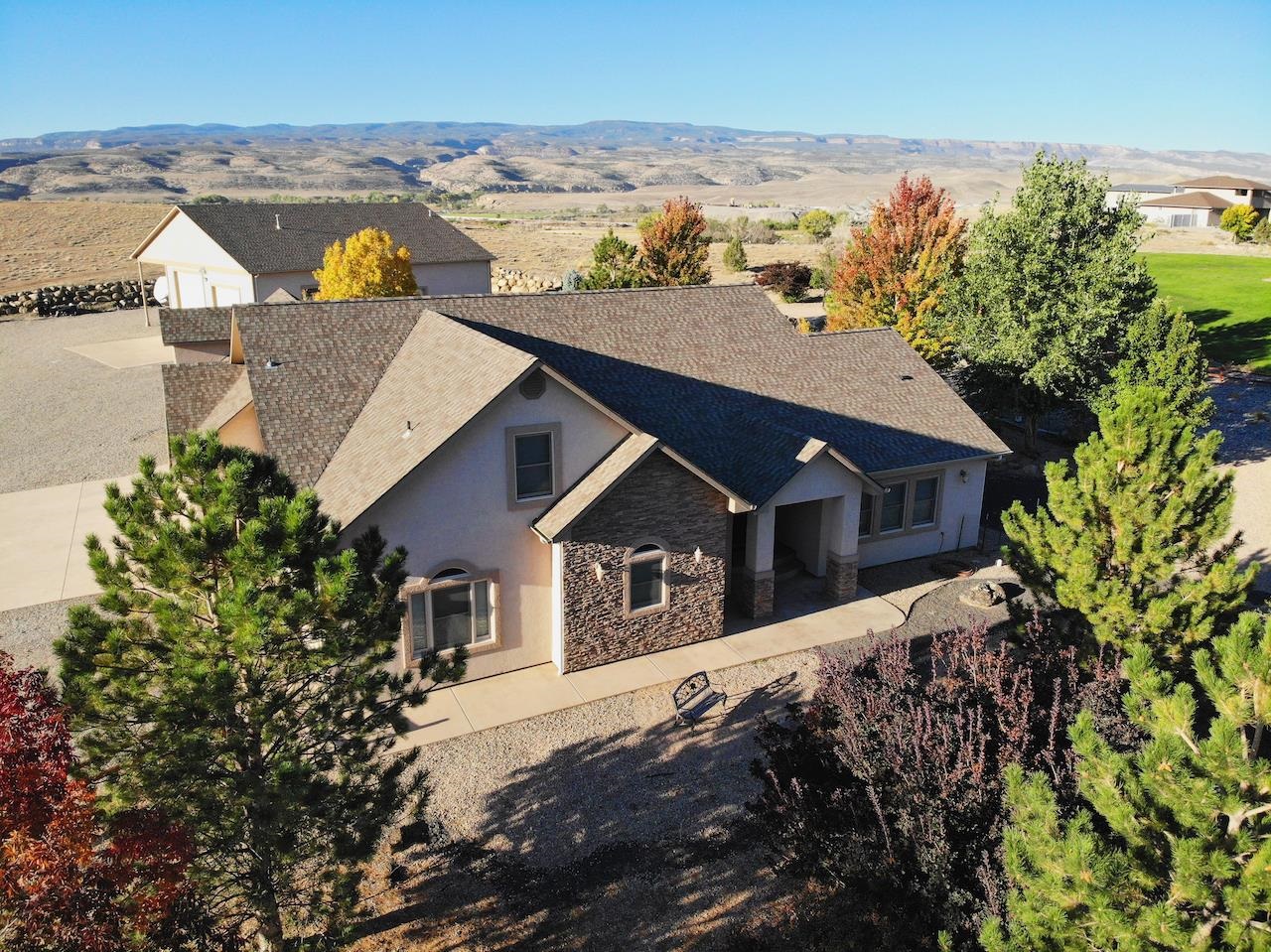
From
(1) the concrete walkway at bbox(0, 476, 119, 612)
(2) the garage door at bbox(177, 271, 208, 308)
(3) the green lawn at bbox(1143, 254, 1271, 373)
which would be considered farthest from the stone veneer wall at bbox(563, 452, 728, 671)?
(2) the garage door at bbox(177, 271, 208, 308)

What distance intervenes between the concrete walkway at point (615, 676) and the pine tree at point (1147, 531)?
594 centimetres

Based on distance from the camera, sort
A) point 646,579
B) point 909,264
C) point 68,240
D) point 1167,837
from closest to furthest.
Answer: point 1167,837
point 646,579
point 909,264
point 68,240

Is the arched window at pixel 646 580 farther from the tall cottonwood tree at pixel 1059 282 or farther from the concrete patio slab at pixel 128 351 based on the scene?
the concrete patio slab at pixel 128 351

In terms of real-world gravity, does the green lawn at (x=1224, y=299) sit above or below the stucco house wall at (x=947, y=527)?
above

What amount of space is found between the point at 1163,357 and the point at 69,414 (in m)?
38.6

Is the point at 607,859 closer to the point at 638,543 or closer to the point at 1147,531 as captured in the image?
the point at 638,543

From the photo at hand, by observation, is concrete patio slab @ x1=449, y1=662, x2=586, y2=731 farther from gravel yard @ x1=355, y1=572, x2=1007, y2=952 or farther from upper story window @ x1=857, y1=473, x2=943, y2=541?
upper story window @ x1=857, y1=473, x2=943, y2=541

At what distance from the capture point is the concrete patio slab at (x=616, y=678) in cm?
1752

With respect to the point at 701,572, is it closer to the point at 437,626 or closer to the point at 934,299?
the point at 437,626

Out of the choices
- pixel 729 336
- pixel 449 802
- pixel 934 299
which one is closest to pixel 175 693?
pixel 449 802

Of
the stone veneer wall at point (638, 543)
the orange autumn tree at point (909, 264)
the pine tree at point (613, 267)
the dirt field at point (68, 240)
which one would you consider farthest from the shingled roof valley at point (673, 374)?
the dirt field at point (68, 240)

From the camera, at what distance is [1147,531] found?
1414cm

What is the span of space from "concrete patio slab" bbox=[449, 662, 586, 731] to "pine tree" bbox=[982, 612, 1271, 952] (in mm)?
10100

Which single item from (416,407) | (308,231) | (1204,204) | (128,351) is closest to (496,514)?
(416,407)
